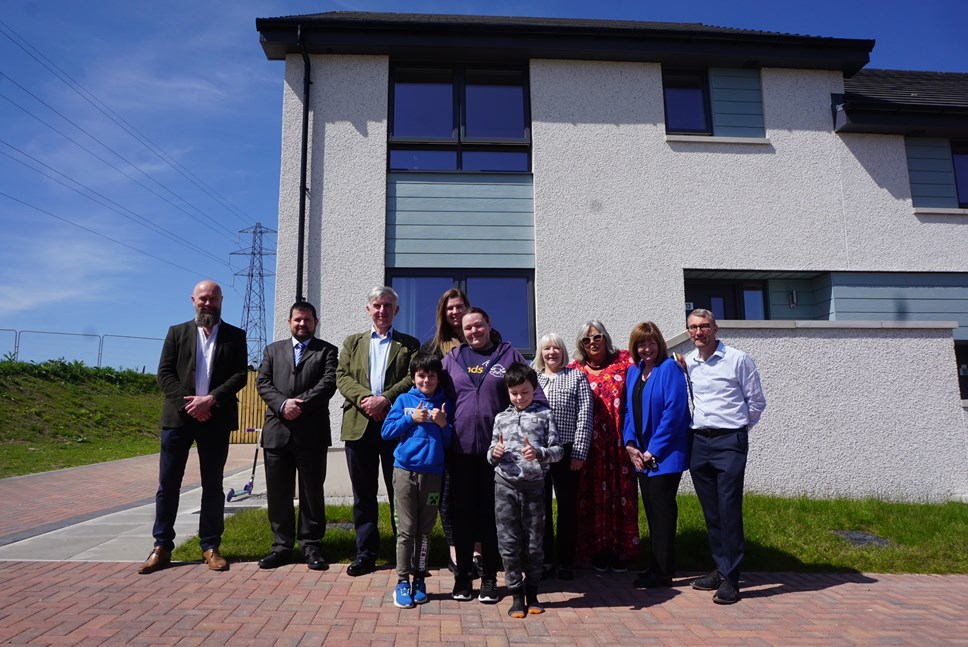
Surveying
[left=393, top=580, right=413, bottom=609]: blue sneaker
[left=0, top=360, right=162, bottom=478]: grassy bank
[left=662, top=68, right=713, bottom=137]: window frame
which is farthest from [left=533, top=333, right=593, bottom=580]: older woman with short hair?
[left=0, top=360, right=162, bottom=478]: grassy bank

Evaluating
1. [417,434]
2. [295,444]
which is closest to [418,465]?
[417,434]

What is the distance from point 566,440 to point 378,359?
1574 millimetres

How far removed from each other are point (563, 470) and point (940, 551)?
3414 mm

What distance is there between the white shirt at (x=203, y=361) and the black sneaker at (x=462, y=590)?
2.50 meters

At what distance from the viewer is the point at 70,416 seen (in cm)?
1614

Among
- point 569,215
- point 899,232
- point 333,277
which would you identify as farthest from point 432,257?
point 899,232

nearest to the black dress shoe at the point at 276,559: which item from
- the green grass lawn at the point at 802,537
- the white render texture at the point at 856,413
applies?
the green grass lawn at the point at 802,537

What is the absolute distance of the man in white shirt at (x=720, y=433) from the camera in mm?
4176

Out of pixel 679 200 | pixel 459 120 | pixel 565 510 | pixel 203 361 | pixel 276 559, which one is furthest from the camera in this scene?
pixel 459 120

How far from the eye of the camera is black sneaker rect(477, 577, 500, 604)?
151 inches

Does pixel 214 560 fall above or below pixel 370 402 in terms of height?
below

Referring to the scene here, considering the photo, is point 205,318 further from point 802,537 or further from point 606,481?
point 802,537

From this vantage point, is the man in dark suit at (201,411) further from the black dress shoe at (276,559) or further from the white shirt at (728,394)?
the white shirt at (728,394)

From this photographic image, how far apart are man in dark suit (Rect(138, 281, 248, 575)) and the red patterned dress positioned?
9.12 feet
